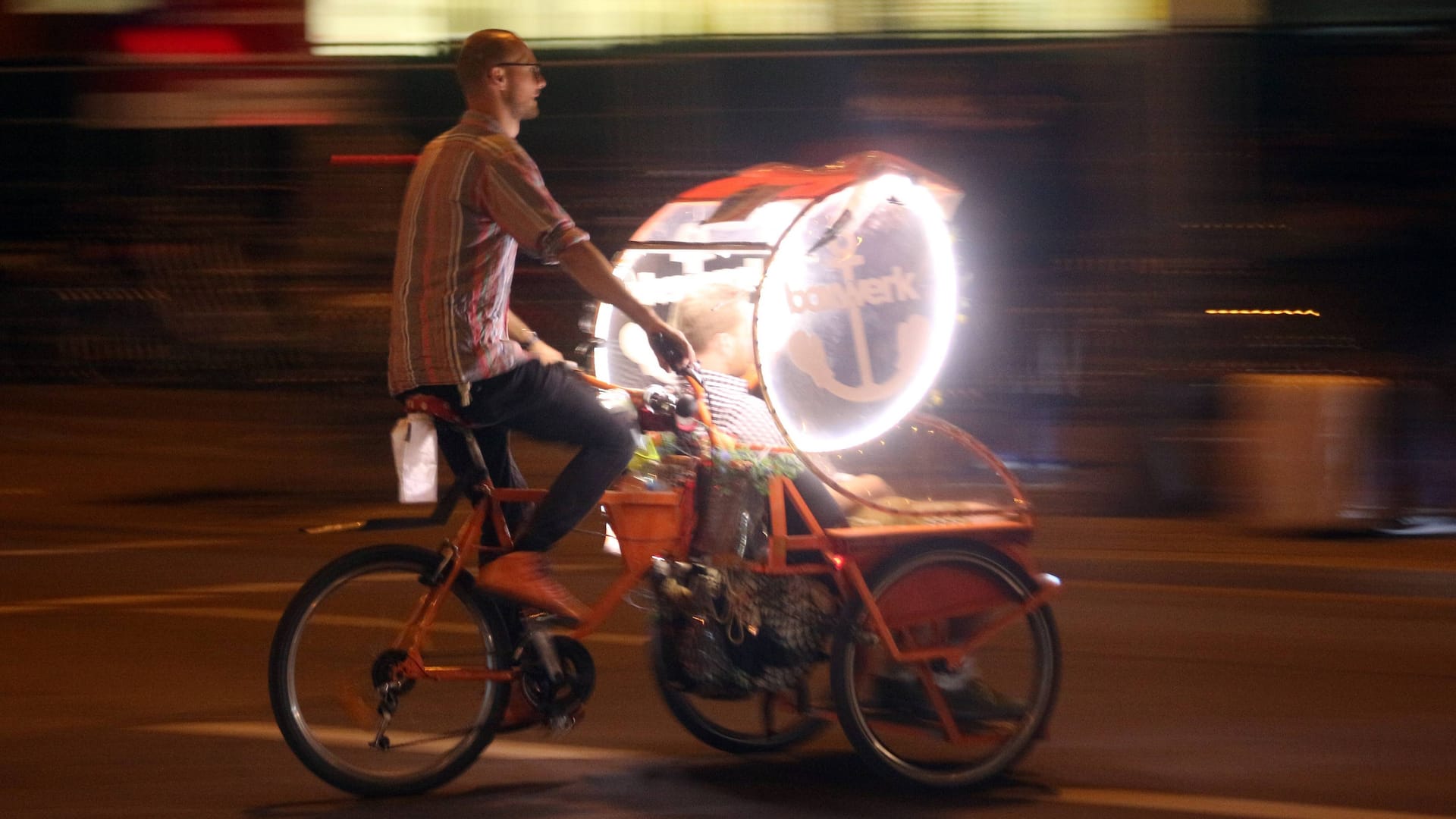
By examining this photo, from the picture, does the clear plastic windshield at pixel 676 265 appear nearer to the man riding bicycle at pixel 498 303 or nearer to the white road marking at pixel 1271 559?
the man riding bicycle at pixel 498 303

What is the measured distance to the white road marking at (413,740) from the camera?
4898mm

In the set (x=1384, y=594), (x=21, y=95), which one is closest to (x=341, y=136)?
(x=21, y=95)

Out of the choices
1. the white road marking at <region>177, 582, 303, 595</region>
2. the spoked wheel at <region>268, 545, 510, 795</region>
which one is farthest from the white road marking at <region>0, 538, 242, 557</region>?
the spoked wheel at <region>268, 545, 510, 795</region>

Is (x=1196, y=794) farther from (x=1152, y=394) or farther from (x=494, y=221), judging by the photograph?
(x=1152, y=394)

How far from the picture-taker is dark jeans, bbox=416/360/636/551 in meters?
4.74

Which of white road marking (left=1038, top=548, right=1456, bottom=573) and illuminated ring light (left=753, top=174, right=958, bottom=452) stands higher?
illuminated ring light (left=753, top=174, right=958, bottom=452)

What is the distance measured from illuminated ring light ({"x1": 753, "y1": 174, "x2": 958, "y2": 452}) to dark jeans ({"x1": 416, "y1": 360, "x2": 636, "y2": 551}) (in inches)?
16.9

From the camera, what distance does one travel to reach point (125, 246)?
14234 mm

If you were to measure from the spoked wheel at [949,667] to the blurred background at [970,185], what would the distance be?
4.63 m

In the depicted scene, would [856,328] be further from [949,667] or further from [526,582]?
[526,582]

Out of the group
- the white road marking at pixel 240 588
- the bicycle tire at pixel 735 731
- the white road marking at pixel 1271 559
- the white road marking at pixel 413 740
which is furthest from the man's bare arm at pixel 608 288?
the white road marking at pixel 1271 559

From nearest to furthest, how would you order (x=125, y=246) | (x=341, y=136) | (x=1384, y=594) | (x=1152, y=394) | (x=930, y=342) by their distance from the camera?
1. (x=930, y=342)
2. (x=1384, y=594)
3. (x=1152, y=394)
4. (x=341, y=136)
5. (x=125, y=246)

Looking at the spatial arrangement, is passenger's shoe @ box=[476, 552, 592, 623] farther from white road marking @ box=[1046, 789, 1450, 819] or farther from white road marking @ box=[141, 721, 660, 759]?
white road marking @ box=[1046, 789, 1450, 819]

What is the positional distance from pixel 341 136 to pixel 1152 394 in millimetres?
6338
